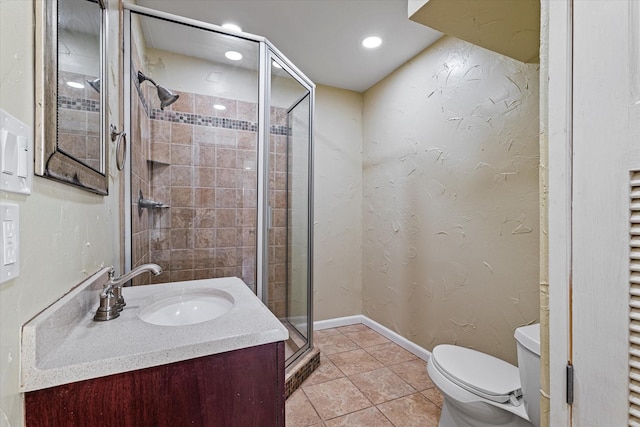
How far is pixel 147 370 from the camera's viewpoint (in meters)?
0.73

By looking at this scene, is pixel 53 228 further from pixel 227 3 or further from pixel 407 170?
pixel 407 170

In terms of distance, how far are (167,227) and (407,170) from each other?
6.27ft

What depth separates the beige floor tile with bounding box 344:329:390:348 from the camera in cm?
277

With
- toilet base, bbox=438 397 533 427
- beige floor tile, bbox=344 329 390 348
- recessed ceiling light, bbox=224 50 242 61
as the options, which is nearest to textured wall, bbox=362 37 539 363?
beige floor tile, bbox=344 329 390 348

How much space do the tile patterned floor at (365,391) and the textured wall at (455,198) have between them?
0.31 m

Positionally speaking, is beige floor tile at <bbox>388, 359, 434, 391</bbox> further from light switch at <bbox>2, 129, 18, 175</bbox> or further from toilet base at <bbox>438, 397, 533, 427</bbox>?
light switch at <bbox>2, 129, 18, 175</bbox>

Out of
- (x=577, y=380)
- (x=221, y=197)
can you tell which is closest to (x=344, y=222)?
(x=221, y=197)

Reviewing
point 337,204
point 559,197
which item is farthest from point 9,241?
point 337,204

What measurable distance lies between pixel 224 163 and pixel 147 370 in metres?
1.89

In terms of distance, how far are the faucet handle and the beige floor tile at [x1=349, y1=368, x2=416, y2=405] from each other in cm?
160

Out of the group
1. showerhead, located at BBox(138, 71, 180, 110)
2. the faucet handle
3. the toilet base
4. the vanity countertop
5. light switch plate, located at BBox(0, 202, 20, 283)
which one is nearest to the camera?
light switch plate, located at BBox(0, 202, 20, 283)

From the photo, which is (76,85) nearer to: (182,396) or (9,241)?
(9,241)

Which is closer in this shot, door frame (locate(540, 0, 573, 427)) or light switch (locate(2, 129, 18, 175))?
light switch (locate(2, 129, 18, 175))

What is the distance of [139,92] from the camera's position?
1.92 metres
